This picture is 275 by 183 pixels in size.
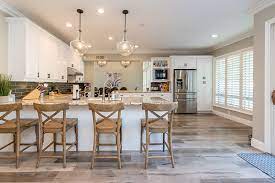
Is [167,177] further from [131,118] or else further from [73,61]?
[73,61]

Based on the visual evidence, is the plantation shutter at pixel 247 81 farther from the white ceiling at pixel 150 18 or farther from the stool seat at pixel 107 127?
the stool seat at pixel 107 127

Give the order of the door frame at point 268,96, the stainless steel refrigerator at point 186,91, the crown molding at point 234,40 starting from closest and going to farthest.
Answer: the door frame at point 268,96, the crown molding at point 234,40, the stainless steel refrigerator at point 186,91

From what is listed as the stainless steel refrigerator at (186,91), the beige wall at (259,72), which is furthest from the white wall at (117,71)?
the beige wall at (259,72)

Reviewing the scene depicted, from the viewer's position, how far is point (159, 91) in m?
9.59

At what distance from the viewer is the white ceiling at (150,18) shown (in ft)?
14.1

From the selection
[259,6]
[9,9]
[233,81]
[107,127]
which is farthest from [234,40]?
[9,9]

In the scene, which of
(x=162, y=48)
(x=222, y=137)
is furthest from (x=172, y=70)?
(x=222, y=137)

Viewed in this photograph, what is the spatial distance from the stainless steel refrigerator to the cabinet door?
0.73 ft

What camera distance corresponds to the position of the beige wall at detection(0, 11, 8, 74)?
14.2 ft

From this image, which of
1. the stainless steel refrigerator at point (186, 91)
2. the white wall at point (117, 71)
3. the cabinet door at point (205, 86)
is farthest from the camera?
the white wall at point (117, 71)

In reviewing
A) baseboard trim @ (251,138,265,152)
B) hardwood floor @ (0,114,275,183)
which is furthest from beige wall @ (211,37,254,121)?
hardwood floor @ (0,114,275,183)

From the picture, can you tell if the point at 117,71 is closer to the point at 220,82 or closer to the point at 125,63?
the point at 125,63

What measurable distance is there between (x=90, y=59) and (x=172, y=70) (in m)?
3.51

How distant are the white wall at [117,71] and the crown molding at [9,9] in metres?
5.56
